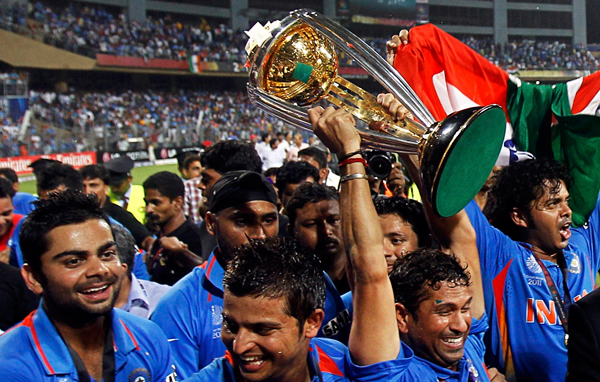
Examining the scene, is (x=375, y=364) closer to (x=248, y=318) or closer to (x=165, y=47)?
(x=248, y=318)

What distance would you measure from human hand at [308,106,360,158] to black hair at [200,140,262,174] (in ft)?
6.58

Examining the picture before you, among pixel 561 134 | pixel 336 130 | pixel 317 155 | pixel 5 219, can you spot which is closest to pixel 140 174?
pixel 317 155

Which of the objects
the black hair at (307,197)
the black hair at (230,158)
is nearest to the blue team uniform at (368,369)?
the black hair at (307,197)

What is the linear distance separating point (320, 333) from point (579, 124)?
1853 mm

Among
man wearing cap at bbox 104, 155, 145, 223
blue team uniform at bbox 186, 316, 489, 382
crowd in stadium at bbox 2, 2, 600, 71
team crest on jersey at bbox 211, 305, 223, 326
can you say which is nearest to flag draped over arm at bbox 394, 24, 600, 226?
blue team uniform at bbox 186, 316, 489, 382

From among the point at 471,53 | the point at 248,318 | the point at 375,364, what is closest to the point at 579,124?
the point at 471,53

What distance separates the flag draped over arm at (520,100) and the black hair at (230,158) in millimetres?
1405

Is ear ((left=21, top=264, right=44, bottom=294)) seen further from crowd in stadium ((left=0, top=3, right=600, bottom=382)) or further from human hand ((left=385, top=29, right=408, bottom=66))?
human hand ((left=385, top=29, right=408, bottom=66))

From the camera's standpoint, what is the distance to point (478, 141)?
1.61m

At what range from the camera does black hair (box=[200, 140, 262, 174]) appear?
372cm

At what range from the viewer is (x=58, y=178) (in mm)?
4555

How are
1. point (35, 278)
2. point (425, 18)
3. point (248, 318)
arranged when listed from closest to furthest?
point (248, 318) < point (35, 278) < point (425, 18)

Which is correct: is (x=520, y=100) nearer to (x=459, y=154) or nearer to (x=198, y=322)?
(x=459, y=154)

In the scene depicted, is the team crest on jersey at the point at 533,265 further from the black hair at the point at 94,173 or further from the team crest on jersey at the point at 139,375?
the black hair at the point at 94,173
